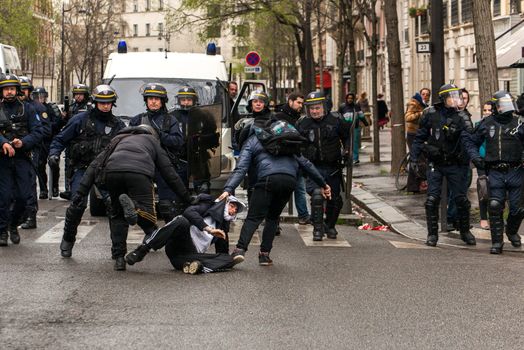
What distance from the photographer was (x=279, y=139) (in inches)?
444

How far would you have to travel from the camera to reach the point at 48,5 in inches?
2840

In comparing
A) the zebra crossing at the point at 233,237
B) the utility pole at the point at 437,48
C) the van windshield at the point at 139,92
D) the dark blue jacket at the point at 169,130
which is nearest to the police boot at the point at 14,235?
the zebra crossing at the point at 233,237

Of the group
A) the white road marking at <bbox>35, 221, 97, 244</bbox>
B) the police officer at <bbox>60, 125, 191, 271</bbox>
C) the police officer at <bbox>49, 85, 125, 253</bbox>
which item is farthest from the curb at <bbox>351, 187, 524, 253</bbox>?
the police officer at <bbox>60, 125, 191, 271</bbox>

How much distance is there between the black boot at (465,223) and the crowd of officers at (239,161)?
1 cm

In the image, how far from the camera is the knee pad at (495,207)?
1294cm

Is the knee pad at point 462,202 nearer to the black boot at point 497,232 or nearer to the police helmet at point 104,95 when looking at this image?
the black boot at point 497,232

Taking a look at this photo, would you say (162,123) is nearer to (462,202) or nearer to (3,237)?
(3,237)

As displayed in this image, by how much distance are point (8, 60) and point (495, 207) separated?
19.7 m

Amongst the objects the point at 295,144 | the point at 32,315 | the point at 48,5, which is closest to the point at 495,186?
the point at 295,144

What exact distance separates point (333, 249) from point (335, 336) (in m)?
5.39

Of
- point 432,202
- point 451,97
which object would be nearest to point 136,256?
point 432,202

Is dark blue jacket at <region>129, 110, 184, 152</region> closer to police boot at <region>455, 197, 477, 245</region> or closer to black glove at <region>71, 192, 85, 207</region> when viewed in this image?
black glove at <region>71, 192, 85, 207</region>

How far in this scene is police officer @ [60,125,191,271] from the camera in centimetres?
1066

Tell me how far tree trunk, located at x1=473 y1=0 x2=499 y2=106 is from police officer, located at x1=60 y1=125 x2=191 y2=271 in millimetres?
7095
